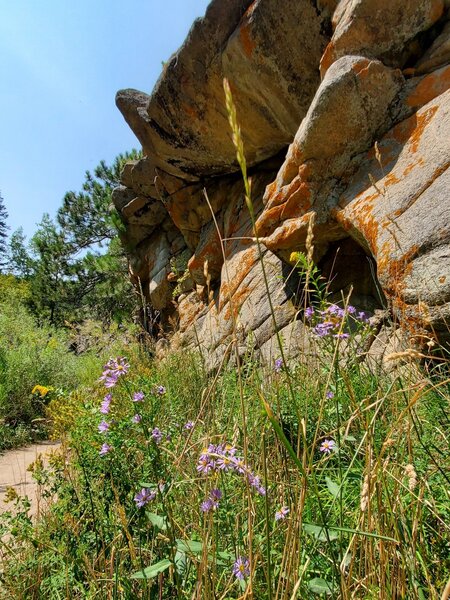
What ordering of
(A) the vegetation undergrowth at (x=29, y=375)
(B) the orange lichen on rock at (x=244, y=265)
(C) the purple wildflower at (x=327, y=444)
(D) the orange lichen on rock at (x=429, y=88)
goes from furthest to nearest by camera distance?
(B) the orange lichen on rock at (x=244, y=265) < (A) the vegetation undergrowth at (x=29, y=375) < (D) the orange lichen on rock at (x=429, y=88) < (C) the purple wildflower at (x=327, y=444)

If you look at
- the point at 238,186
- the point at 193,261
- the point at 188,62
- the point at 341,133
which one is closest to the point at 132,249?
the point at 193,261

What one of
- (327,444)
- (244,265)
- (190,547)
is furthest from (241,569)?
(244,265)

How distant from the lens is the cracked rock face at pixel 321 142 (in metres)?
3.15

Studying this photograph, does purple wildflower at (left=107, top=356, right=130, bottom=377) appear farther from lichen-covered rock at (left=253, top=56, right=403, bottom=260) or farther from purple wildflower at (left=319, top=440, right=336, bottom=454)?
lichen-covered rock at (left=253, top=56, right=403, bottom=260)

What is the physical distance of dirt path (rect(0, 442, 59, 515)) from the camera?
2.60 metres

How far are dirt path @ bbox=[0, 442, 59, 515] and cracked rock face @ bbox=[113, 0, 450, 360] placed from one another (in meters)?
1.59

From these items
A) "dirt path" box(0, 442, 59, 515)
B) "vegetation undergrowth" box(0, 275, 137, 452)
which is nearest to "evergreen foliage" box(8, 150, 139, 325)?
"vegetation undergrowth" box(0, 275, 137, 452)

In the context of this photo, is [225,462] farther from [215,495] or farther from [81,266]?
[81,266]

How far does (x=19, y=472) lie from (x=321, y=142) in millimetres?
4524

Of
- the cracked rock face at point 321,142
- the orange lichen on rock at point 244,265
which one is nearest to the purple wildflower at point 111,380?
the cracked rock face at point 321,142

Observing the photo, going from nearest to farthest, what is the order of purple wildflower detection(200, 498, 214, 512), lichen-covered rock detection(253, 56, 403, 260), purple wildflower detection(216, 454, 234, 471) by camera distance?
purple wildflower detection(216, 454, 234, 471), purple wildflower detection(200, 498, 214, 512), lichen-covered rock detection(253, 56, 403, 260)

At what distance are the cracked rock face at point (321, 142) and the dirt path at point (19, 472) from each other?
1.59 metres

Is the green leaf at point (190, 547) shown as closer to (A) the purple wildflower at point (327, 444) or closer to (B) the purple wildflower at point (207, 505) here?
(B) the purple wildflower at point (207, 505)

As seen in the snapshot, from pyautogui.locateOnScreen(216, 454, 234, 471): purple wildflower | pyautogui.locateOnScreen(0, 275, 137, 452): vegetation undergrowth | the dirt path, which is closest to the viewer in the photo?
pyautogui.locateOnScreen(216, 454, 234, 471): purple wildflower
